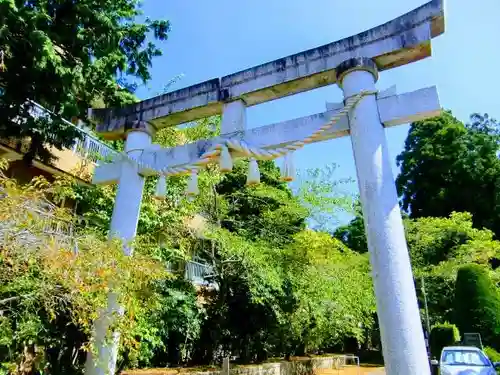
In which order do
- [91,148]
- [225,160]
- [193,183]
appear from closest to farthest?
[225,160], [193,183], [91,148]

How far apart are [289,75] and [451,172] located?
27.1 m

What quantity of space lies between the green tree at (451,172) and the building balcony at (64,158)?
24.4 m

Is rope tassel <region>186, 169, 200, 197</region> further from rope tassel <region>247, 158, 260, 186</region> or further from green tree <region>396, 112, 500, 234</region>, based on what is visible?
green tree <region>396, 112, 500, 234</region>

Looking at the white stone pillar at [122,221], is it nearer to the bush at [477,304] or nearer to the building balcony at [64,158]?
the building balcony at [64,158]

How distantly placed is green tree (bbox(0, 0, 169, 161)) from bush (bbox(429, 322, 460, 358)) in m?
Result: 13.9

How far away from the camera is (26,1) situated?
7.41 metres

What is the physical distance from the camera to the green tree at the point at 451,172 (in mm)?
28500

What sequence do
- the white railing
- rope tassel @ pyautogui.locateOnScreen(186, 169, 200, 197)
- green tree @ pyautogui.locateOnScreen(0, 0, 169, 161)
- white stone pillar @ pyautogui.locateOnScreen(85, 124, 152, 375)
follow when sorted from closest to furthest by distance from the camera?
white stone pillar @ pyautogui.locateOnScreen(85, 124, 152, 375) → rope tassel @ pyautogui.locateOnScreen(186, 169, 200, 197) → green tree @ pyautogui.locateOnScreen(0, 0, 169, 161) → the white railing

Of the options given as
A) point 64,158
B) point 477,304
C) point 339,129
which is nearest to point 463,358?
point 477,304

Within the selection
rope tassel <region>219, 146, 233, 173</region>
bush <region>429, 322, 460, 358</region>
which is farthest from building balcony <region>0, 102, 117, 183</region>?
bush <region>429, 322, 460, 358</region>

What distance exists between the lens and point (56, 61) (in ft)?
23.5

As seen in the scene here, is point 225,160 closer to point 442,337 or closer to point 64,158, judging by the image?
point 64,158

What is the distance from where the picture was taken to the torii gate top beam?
16.9 feet

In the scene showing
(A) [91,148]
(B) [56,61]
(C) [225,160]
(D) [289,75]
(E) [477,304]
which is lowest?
(C) [225,160]
